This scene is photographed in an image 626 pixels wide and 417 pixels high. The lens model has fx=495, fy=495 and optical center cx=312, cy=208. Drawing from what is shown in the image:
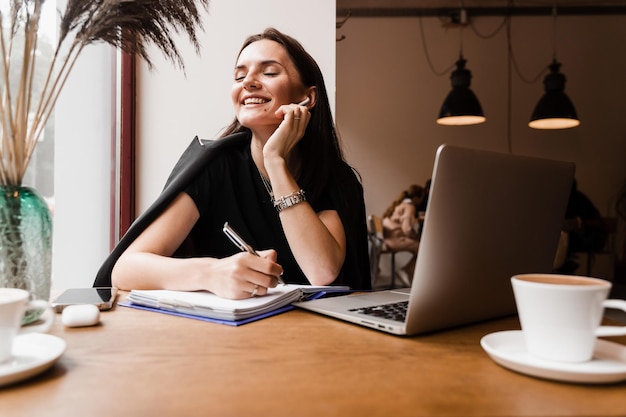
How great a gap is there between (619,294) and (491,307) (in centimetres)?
473

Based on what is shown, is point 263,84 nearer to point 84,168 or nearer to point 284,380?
point 84,168

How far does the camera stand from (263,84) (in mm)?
1494

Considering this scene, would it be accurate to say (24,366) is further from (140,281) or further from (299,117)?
(299,117)

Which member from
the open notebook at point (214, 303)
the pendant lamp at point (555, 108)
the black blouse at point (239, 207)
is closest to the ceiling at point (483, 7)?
the pendant lamp at point (555, 108)

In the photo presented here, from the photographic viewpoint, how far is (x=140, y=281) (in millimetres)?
1069

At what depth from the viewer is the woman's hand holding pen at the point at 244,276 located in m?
0.86

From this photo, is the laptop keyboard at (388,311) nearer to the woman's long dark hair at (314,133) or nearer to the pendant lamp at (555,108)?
the woman's long dark hair at (314,133)

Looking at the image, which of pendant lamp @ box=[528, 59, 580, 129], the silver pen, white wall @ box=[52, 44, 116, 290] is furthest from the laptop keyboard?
pendant lamp @ box=[528, 59, 580, 129]

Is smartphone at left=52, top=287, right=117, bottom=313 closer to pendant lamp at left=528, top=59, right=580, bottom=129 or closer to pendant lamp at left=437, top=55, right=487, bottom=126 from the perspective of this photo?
pendant lamp at left=437, top=55, right=487, bottom=126

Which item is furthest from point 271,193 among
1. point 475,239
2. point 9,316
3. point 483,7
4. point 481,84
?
point 483,7

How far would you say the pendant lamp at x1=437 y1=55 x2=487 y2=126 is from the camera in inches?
180

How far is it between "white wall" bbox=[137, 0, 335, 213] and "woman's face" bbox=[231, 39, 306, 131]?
1.61ft

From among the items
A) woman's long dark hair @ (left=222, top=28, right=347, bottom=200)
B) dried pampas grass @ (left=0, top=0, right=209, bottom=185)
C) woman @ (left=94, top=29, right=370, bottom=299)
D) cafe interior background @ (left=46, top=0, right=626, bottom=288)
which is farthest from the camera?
cafe interior background @ (left=46, top=0, right=626, bottom=288)

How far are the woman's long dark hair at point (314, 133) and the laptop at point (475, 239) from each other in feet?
2.45
